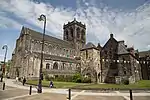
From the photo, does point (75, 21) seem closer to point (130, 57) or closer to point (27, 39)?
point (27, 39)

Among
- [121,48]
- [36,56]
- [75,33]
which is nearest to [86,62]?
[121,48]

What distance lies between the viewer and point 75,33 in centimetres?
6625

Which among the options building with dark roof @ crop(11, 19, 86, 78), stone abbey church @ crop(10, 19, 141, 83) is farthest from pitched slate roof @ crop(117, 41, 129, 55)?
building with dark roof @ crop(11, 19, 86, 78)

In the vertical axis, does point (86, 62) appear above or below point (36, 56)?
below

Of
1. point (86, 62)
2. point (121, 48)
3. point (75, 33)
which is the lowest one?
point (86, 62)

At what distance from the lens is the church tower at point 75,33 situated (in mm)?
66188

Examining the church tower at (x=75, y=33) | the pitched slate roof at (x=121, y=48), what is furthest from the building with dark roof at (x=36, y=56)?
the pitched slate roof at (x=121, y=48)

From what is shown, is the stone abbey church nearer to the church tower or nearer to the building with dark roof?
the building with dark roof

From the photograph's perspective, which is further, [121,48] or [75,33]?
[75,33]

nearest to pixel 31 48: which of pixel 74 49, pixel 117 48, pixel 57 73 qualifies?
pixel 57 73

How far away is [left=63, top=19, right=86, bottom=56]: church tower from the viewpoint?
6619 centimetres

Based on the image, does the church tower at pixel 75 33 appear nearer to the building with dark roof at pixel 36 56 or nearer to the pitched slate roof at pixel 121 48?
the building with dark roof at pixel 36 56

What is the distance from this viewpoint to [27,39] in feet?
151

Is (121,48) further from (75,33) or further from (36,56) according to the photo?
(75,33)
